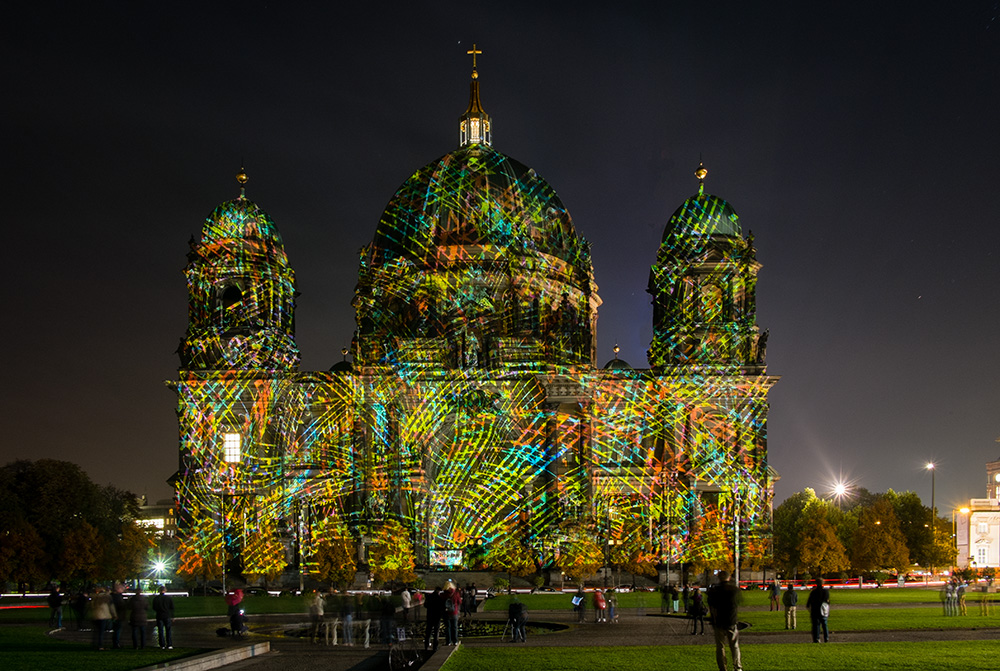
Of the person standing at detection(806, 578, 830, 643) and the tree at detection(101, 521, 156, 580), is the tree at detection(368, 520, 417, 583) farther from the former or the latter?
the person standing at detection(806, 578, 830, 643)

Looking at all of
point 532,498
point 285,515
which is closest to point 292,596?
point 285,515

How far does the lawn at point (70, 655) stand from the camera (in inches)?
928

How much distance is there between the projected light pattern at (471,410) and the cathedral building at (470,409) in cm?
14

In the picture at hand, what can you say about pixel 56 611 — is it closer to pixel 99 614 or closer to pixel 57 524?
pixel 99 614

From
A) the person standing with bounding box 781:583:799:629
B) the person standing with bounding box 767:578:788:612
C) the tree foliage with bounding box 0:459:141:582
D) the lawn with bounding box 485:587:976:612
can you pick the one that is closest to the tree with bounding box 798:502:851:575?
the lawn with bounding box 485:587:976:612

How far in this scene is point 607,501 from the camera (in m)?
74.5

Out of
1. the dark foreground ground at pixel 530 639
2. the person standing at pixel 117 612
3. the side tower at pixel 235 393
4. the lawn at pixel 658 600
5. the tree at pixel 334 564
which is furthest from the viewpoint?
the side tower at pixel 235 393

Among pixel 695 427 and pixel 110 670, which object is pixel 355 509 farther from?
pixel 110 670

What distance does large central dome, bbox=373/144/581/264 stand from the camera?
84250 millimetres

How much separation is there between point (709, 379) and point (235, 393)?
3172cm

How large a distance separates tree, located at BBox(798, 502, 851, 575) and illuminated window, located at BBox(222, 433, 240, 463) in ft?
123

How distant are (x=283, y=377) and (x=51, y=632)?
43874 millimetres

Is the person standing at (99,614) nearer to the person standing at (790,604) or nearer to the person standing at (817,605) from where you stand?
the person standing at (817,605)

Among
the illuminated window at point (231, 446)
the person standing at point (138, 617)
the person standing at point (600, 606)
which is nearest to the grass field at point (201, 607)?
the person standing at point (600, 606)
